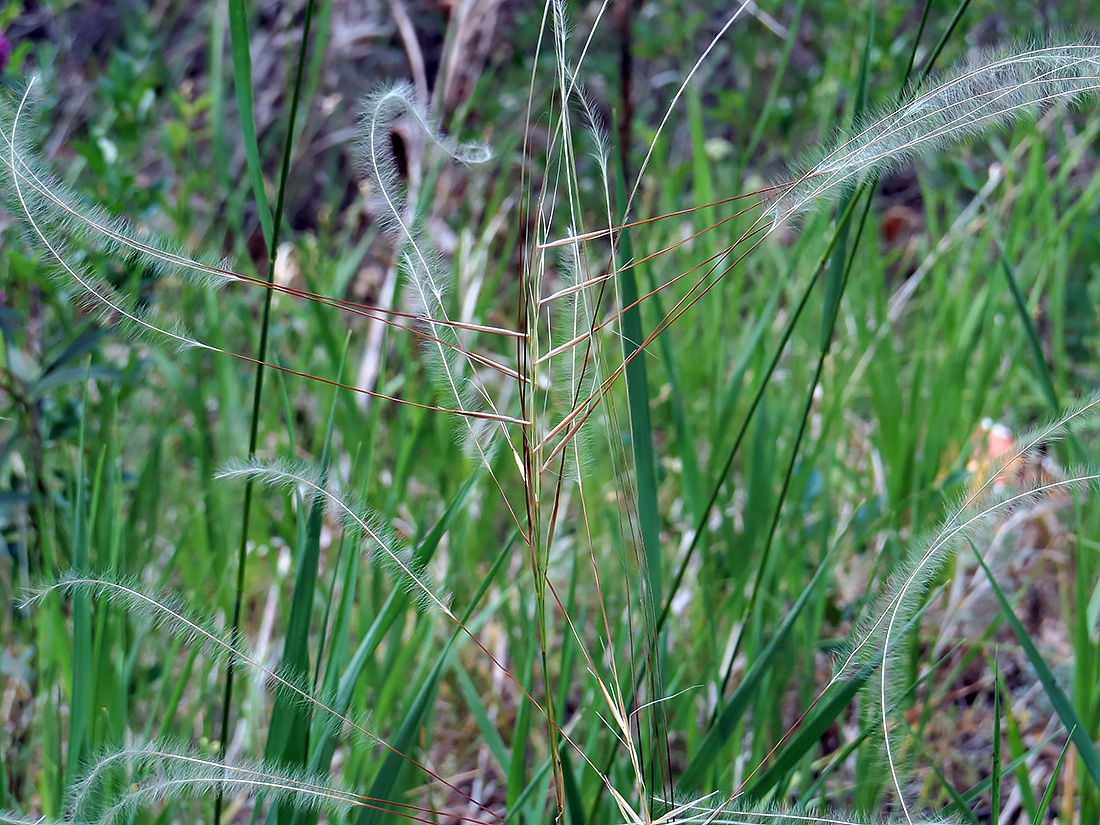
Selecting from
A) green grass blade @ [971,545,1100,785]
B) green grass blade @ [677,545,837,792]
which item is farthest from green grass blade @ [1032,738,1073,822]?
green grass blade @ [677,545,837,792]

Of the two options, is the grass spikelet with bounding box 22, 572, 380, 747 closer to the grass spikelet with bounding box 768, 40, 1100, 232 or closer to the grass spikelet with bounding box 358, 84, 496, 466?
the grass spikelet with bounding box 358, 84, 496, 466

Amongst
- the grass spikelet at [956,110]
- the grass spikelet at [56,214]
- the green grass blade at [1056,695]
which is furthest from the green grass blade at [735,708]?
the grass spikelet at [56,214]

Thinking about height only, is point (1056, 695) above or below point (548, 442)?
below

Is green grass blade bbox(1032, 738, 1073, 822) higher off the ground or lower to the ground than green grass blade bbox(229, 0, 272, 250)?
lower

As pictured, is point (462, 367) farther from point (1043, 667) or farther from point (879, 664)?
point (1043, 667)

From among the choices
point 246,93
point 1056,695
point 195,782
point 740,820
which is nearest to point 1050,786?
point 1056,695

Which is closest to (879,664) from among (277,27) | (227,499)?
(227,499)

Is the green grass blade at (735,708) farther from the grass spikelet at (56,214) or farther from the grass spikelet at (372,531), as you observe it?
the grass spikelet at (56,214)

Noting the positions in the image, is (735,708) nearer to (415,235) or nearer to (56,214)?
(415,235)
